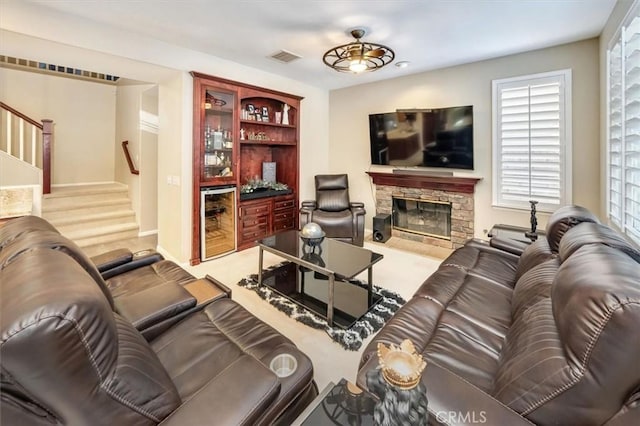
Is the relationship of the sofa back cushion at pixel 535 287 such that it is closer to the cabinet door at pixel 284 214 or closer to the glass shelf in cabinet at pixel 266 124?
the cabinet door at pixel 284 214

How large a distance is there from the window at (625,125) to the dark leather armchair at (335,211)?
2764 mm

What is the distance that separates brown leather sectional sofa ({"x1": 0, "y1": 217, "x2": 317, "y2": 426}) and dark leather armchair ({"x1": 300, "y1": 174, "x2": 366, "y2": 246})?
119 inches

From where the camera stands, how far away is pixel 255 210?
4754mm

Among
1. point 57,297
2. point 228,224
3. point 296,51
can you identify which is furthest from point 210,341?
point 296,51

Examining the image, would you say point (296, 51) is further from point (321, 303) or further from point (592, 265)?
point (592, 265)

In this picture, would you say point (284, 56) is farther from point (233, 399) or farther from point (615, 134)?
point (233, 399)

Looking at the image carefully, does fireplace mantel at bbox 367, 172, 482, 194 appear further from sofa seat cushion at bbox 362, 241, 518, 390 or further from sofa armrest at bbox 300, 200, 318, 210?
sofa seat cushion at bbox 362, 241, 518, 390

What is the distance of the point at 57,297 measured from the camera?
80 centimetres

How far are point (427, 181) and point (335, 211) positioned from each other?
152cm

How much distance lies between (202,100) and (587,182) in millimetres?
4804

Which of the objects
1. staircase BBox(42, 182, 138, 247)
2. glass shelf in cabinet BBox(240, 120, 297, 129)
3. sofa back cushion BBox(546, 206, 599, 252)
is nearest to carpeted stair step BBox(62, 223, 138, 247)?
staircase BBox(42, 182, 138, 247)

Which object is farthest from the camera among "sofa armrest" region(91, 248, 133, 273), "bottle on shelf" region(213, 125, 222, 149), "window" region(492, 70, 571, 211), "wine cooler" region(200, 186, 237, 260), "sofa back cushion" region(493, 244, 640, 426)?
"bottle on shelf" region(213, 125, 222, 149)

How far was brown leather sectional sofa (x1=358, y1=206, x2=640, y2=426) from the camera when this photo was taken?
2.80ft

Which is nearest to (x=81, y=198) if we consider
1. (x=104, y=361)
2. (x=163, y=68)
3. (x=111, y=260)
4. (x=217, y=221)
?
(x=217, y=221)
